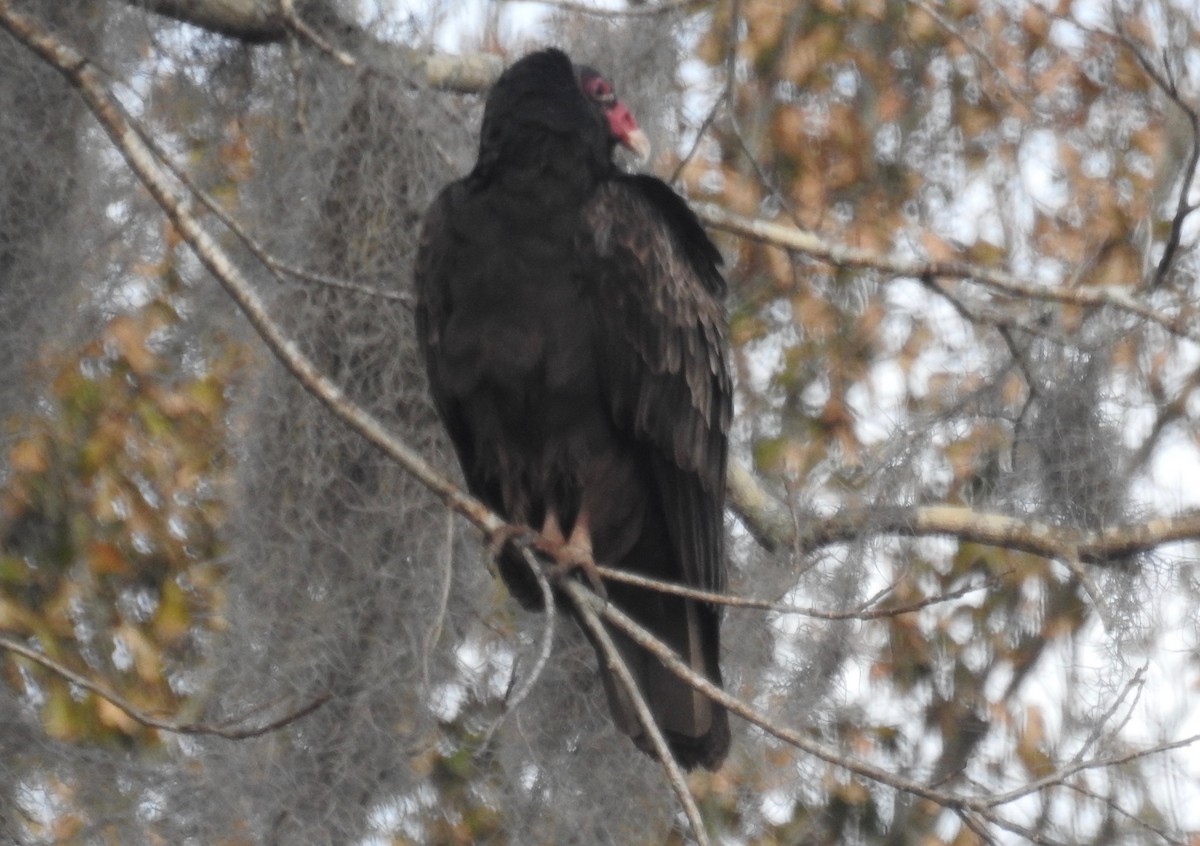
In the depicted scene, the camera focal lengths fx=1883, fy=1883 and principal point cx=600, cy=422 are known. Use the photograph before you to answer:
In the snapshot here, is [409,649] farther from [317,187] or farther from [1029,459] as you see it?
[1029,459]

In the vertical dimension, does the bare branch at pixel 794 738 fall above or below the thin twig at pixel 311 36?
below

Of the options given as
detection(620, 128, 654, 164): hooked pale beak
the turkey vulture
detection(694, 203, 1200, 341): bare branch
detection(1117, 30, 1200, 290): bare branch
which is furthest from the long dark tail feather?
detection(1117, 30, 1200, 290): bare branch

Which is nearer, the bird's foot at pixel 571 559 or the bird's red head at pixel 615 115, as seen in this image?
the bird's foot at pixel 571 559

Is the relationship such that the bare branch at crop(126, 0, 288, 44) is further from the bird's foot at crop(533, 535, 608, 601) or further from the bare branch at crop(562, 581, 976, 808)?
the bare branch at crop(562, 581, 976, 808)

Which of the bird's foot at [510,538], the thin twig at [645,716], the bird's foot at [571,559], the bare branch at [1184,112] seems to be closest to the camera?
the thin twig at [645,716]

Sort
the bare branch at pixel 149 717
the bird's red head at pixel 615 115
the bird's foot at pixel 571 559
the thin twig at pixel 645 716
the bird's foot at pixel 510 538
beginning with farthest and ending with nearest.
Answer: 1. the bird's red head at pixel 615 115
2. the bird's foot at pixel 571 559
3. the bird's foot at pixel 510 538
4. the bare branch at pixel 149 717
5. the thin twig at pixel 645 716

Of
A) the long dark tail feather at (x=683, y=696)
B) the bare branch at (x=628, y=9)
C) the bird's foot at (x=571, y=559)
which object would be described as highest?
the bare branch at (x=628, y=9)

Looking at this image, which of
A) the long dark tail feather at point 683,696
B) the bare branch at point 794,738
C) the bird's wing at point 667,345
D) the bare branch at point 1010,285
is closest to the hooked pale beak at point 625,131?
the bird's wing at point 667,345

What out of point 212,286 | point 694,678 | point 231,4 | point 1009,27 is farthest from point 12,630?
point 1009,27

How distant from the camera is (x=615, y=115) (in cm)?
368

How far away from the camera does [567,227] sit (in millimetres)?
3328

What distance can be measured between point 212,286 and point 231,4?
0.59 metres

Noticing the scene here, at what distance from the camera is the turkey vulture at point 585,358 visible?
131 inches

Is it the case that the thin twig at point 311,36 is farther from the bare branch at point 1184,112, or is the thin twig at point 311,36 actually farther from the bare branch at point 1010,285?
the bare branch at point 1184,112
